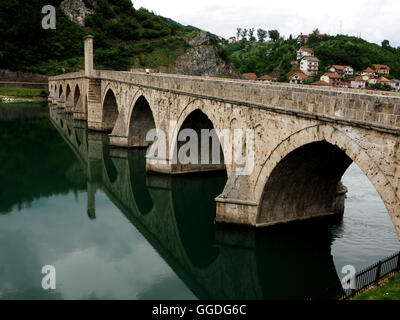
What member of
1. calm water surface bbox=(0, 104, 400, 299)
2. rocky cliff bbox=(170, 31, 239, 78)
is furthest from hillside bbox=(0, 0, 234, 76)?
calm water surface bbox=(0, 104, 400, 299)

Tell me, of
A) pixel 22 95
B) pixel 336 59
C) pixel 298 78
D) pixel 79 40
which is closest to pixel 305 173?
pixel 298 78

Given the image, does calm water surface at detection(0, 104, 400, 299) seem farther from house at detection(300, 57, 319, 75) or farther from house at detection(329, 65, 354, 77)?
house at detection(300, 57, 319, 75)

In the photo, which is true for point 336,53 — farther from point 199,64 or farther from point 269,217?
point 269,217

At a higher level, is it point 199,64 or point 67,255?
point 199,64

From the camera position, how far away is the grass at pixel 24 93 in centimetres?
6203

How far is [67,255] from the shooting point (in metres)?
13.9

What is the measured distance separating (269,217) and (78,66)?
2667 inches

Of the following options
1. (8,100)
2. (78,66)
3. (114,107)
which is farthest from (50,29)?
(114,107)

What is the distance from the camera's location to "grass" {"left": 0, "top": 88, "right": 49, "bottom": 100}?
62.0 m

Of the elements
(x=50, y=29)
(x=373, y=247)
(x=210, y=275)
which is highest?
(x=50, y=29)

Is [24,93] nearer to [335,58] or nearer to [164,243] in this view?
[335,58]

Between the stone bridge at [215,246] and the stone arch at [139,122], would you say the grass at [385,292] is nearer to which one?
the stone bridge at [215,246]

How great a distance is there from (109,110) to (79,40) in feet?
173

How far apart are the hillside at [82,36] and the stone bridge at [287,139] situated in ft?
186
